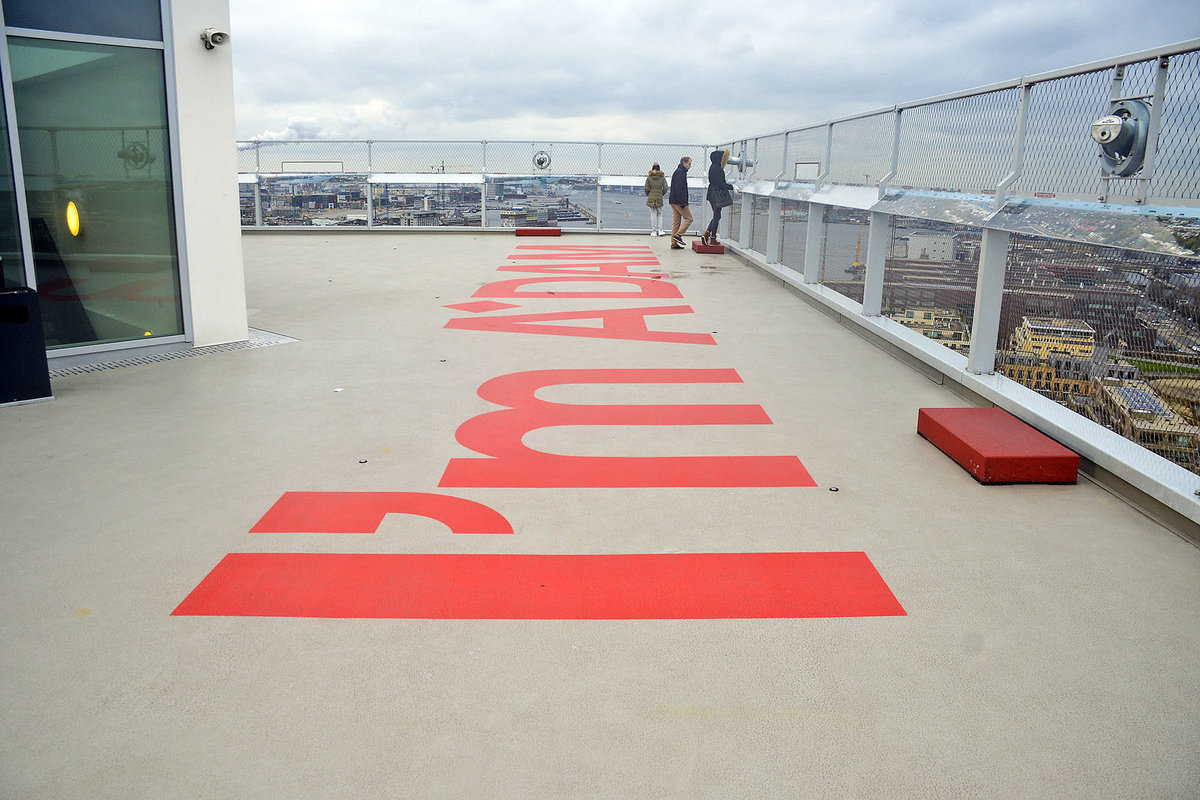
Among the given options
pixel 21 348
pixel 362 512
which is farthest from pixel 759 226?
pixel 362 512

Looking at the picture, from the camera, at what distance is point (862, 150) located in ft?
27.2

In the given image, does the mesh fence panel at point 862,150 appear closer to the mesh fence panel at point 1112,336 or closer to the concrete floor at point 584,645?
the mesh fence panel at point 1112,336

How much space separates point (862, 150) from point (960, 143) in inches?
92.7

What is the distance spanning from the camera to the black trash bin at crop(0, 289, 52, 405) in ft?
17.3

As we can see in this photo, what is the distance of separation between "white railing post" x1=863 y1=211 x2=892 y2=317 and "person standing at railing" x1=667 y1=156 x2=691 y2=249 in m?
8.36

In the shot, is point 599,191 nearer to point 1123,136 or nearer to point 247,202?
point 247,202

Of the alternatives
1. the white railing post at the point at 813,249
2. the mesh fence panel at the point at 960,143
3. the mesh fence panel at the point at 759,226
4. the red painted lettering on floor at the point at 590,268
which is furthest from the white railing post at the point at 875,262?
the mesh fence panel at the point at 759,226

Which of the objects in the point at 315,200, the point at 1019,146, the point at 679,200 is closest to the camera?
the point at 1019,146

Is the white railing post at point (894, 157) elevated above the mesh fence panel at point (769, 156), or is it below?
below

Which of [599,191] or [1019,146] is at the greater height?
[599,191]

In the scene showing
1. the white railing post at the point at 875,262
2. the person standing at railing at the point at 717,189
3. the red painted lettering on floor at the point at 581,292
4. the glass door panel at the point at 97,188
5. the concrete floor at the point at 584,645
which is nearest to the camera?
the concrete floor at the point at 584,645

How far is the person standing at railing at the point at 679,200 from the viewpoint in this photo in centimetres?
1582

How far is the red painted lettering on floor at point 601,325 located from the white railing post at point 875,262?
1515mm

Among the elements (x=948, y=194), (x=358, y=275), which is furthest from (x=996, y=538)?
(x=358, y=275)
